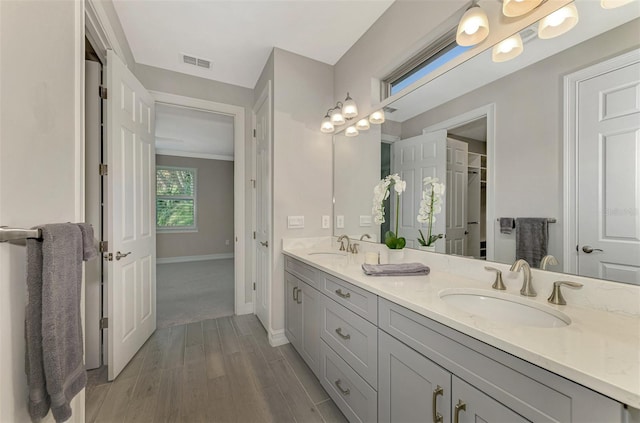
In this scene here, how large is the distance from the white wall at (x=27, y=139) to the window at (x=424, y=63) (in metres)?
1.87

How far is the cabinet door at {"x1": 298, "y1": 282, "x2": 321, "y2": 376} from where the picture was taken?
176cm

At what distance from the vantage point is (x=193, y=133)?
4.77 metres

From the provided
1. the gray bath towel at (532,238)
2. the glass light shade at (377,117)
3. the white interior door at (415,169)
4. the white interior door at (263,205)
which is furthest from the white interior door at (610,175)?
the white interior door at (263,205)

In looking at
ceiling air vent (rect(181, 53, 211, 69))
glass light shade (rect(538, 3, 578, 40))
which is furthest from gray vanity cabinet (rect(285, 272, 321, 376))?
ceiling air vent (rect(181, 53, 211, 69))

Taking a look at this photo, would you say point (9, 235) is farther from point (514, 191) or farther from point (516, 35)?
point (516, 35)

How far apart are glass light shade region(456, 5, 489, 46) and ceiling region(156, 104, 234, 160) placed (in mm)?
2756

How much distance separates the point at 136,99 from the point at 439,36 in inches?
96.2

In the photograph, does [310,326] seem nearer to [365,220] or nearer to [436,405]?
[365,220]

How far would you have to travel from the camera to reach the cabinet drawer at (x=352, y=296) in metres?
1.23

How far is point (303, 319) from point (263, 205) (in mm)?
1269

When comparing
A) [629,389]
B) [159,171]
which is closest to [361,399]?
[629,389]

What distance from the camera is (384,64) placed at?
1.94m

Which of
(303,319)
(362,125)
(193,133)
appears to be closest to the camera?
(303,319)

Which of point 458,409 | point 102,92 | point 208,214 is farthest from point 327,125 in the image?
point 208,214
